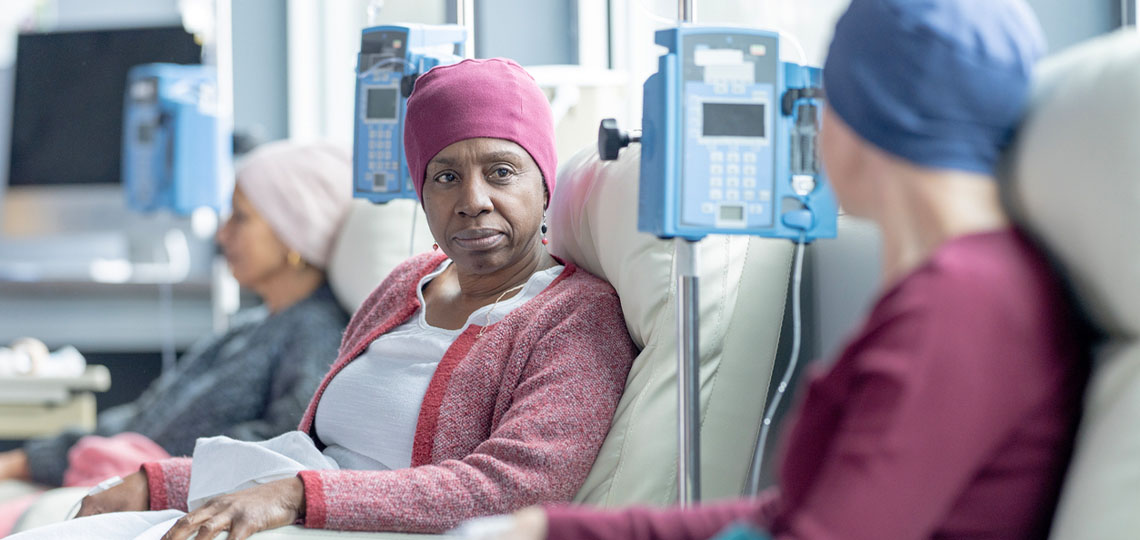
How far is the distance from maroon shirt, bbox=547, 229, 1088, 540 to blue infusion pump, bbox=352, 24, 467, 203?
4.53ft

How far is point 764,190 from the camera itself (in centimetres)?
120

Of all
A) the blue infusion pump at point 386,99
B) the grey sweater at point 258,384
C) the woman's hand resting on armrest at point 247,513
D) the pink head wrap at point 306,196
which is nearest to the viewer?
the woman's hand resting on armrest at point 247,513

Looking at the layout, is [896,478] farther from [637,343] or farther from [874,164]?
[637,343]

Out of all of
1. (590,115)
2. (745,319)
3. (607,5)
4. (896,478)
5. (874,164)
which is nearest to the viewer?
(896,478)

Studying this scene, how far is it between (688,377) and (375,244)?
1.24 metres

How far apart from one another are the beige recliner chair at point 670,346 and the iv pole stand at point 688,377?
15 centimetres

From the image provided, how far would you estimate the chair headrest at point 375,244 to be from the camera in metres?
2.36

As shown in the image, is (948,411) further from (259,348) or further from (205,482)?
(259,348)

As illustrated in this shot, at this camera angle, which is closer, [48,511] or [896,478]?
[896,478]

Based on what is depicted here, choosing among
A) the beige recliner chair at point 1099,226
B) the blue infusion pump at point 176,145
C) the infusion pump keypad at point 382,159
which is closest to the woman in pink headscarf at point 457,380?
the infusion pump keypad at point 382,159

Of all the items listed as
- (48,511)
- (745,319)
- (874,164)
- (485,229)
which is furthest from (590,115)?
(874,164)

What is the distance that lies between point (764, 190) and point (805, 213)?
0.05 m

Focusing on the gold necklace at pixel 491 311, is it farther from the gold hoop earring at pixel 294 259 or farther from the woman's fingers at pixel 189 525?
the gold hoop earring at pixel 294 259

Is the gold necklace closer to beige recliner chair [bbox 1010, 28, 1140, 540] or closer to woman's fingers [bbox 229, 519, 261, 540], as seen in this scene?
woman's fingers [bbox 229, 519, 261, 540]
